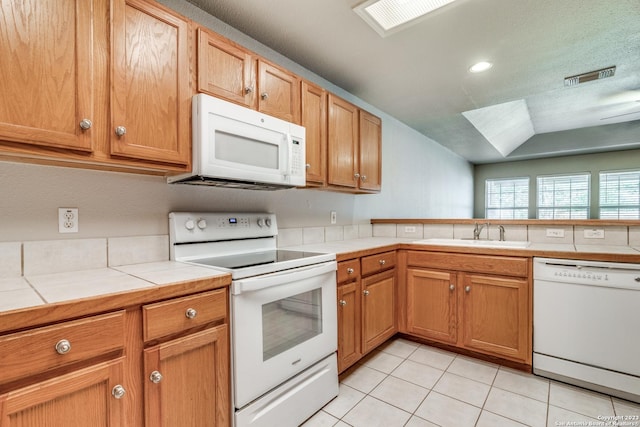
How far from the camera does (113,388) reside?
3.25 ft

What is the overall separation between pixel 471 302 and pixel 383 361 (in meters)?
0.79

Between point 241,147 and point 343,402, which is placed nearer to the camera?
point 241,147

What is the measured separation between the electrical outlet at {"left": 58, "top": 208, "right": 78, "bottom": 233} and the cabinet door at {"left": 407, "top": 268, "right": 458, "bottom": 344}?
2235mm

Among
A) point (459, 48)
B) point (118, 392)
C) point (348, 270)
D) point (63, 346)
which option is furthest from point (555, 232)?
point (63, 346)

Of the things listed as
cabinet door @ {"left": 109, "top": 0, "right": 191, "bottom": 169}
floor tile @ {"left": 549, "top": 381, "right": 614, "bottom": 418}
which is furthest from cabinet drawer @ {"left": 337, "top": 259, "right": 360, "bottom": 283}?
floor tile @ {"left": 549, "top": 381, "right": 614, "bottom": 418}

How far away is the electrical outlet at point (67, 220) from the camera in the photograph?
1322mm

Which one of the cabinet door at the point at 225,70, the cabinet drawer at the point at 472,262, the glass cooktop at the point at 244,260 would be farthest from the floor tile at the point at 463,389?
the cabinet door at the point at 225,70

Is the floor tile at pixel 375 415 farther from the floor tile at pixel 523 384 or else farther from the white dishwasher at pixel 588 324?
the white dishwasher at pixel 588 324

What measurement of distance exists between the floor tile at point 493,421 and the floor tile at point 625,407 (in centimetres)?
62

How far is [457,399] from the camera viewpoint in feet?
5.94

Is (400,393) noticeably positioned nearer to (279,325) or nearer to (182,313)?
A: (279,325)

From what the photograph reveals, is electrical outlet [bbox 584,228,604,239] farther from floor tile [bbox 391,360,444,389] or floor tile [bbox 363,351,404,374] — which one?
floor tile [bbox 363,351,404,374]

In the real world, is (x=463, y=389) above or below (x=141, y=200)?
below

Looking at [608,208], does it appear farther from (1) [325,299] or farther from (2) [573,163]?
(1) [325,299]
